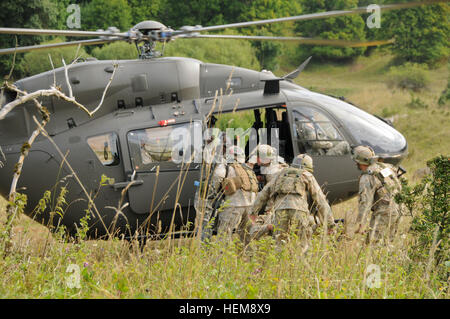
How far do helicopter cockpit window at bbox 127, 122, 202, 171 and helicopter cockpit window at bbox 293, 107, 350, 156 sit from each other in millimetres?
1437

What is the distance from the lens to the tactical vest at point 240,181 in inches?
→ 270

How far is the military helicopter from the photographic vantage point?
7.10 metres

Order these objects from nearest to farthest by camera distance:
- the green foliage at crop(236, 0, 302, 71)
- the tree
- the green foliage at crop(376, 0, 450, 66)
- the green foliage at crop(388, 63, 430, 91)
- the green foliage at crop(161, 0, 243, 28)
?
the tree → the green foliage at crop(388, 63, 430, 91) → the green foliage at crop(236, 0, 302, 71) → the green foliage at crop(161, 0, 243, 28) → the green foliage at crop(376, 0, 450, 66)

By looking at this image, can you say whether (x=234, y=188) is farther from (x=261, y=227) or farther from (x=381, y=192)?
(x=381, y=192)

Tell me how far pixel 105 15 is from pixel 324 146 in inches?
1579

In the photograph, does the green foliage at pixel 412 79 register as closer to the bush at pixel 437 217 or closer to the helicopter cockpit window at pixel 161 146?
the helicopter cockpit window at pixel 161 146

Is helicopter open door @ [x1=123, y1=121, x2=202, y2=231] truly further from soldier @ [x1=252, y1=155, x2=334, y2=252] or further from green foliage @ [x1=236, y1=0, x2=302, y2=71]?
green foliage @ [x1=236, y1=0, x2=302, y2=71]

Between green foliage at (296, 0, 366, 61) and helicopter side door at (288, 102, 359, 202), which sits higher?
helicopter side door at (288, 102, 359, 202)

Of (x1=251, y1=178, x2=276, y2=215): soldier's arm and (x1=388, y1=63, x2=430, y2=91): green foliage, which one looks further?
(x1=388, y1=63, x2=430, y2=91): green foliage

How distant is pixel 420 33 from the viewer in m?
51.3

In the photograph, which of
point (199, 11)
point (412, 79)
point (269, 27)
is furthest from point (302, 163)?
point (199, 11)

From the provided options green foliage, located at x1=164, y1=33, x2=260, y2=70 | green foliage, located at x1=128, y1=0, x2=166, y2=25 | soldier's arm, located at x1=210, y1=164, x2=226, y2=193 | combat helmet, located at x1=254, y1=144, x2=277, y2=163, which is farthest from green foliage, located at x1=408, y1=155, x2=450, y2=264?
green foliage, located at x1=128, y1=0, x2=166, y2=25
